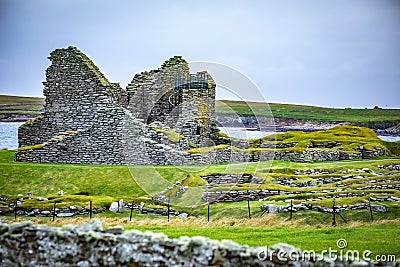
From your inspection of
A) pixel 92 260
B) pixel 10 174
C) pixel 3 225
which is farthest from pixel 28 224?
pixel 10 174

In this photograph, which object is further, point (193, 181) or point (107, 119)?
point (107, 119)

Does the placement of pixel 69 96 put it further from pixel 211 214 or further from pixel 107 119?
pixel 211 214

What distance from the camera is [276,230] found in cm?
1523

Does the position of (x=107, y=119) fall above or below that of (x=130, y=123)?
above

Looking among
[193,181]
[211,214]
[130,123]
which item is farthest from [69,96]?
[211,214]

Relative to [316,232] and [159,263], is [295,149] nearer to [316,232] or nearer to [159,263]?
[316,232]

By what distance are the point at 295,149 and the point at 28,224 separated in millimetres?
26926

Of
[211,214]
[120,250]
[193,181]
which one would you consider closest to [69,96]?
[193,181]

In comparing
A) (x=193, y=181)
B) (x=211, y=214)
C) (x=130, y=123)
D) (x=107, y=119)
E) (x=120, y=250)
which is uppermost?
(x=107, y=119)

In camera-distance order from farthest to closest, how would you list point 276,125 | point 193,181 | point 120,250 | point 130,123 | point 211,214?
point 276,125 < point 130,123 < point 193,181 < point 211,214 < point 120,250

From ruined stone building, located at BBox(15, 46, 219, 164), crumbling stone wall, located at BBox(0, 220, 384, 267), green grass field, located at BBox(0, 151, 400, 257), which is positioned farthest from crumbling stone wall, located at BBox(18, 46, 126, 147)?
crumbling stone wall, located at BBox(0, 220, 384, 267)

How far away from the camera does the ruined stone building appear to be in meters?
26.7

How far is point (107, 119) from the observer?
2719 centimetres

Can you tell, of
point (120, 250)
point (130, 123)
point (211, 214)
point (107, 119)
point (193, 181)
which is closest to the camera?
point (120, 250)
